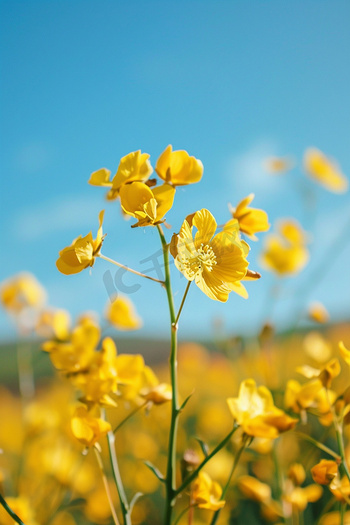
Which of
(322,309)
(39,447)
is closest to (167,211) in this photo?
(322,309)

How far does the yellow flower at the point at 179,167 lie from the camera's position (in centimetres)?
76

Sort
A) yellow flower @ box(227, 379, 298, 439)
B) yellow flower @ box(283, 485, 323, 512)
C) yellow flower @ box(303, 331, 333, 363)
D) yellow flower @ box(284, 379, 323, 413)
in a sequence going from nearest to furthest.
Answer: yellow flower @ box(227, 379, 298, 439) < yellow flower @ box(284, 379, 323, 413) < yellow flower @ box(283, 485, 323, 512) < yellow flower @ box(303, 331, 333, 363)

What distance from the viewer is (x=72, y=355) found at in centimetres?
95

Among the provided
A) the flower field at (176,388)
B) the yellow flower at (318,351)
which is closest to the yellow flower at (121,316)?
the flower field at (176,388)

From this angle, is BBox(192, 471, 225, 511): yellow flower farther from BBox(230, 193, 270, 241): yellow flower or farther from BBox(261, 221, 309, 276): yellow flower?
BBox(261, 221, 309, 276): yellow flower

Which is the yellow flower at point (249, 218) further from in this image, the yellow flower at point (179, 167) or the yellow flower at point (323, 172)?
the yellow flower at point (323, 172)

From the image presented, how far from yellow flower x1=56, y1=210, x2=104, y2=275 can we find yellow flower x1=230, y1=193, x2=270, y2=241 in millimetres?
228

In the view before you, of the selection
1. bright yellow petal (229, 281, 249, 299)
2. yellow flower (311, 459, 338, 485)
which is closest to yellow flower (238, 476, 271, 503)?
yellow flower (311, 459, 338, 485)

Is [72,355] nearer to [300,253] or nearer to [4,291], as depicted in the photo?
[4,291]

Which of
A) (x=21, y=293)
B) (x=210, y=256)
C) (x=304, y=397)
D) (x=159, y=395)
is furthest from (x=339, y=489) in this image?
(x=21, y=293)

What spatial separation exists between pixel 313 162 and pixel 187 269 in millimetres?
1883

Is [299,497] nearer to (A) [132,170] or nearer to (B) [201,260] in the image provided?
(B) [201,260]

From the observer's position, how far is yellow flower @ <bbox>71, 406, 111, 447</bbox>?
762 mm

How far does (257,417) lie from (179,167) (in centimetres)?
41
